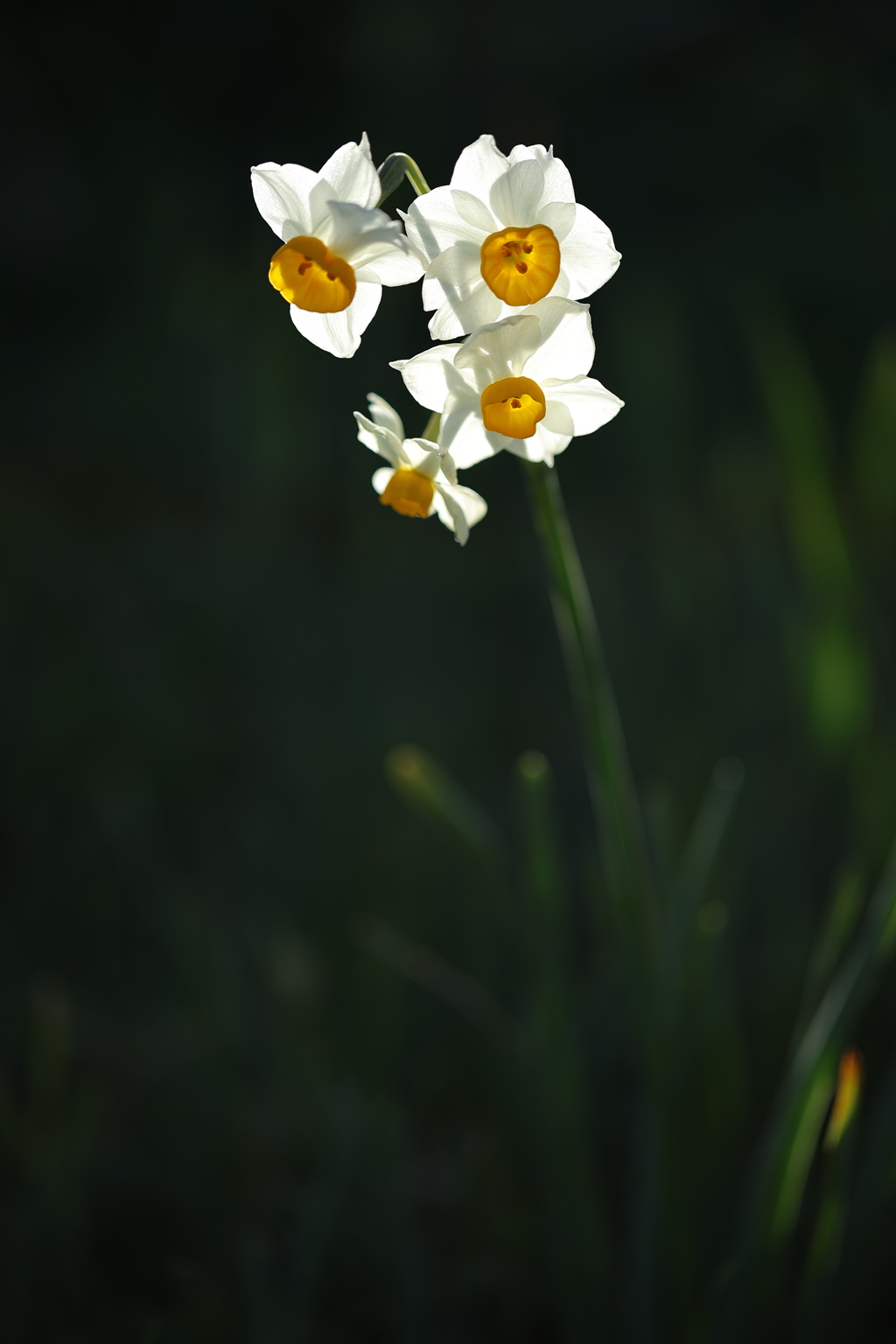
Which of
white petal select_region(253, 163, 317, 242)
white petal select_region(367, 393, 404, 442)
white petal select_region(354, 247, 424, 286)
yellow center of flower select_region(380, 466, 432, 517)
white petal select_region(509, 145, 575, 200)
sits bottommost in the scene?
yellow center of flower select_region(380, 466, 432, 517)

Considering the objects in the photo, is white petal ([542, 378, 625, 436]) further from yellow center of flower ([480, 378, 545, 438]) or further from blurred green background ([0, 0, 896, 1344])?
blurred green background ([0, 0, 896, 1344])

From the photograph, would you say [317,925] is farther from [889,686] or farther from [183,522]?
[183,522]

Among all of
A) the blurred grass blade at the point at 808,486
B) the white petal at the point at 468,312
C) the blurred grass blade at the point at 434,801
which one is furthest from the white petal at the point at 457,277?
the blurred grass blade at the point at 808,486

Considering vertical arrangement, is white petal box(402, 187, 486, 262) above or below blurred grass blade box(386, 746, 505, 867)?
above

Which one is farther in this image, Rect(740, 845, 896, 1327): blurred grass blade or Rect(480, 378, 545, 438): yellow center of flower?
Rect(740, 845, 896, 1327): blurred grass blade

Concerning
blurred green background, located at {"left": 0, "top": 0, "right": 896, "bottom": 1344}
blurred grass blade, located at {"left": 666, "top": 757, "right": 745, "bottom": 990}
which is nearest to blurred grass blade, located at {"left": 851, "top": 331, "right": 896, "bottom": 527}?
blurred green background, located at {"left": 0, "top": 0, "right": 896, "bottom": 1344}

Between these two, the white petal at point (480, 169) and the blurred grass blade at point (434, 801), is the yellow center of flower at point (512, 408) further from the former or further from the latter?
the blurred grass blade at point (434, 801)

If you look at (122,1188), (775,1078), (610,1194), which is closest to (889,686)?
Result: (775,1078)
